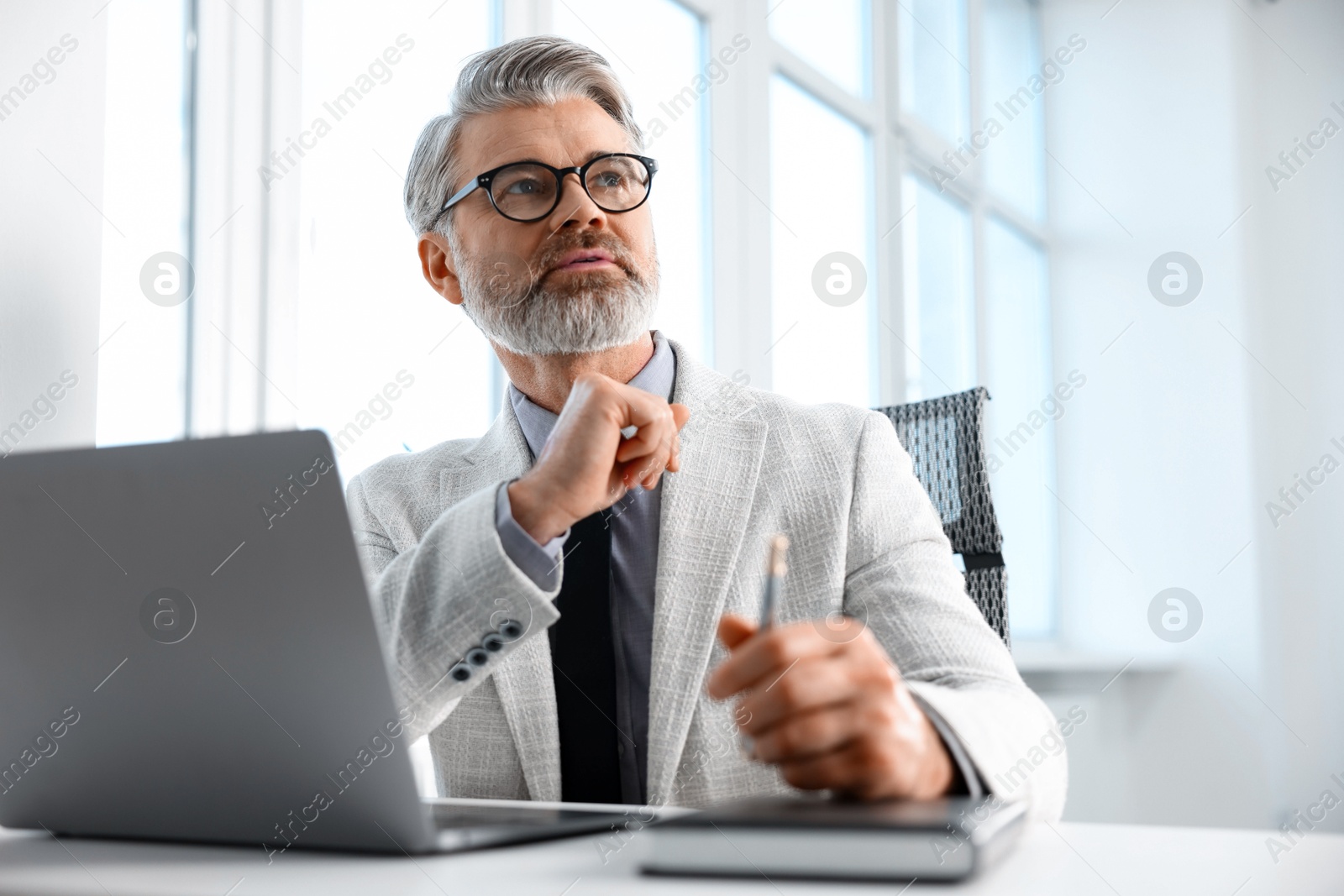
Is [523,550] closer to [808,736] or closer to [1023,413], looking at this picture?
[808,736]

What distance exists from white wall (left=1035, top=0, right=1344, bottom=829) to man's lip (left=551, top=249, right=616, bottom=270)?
11.0 ft

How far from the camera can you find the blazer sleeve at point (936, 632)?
0.81 m

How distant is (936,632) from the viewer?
1100mm

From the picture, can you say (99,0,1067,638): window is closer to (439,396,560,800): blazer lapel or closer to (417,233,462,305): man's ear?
(417,233,462,305): man's ear

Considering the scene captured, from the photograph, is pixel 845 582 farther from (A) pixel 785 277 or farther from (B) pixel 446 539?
(A) pixel 785 277

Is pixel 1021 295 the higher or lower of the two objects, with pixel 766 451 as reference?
higher

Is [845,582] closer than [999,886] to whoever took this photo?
No

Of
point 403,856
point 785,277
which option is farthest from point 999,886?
point 785,277

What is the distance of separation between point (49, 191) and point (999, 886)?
1257 mm

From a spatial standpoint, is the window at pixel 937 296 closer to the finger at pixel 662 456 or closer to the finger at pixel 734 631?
the finger at pixel 662 456

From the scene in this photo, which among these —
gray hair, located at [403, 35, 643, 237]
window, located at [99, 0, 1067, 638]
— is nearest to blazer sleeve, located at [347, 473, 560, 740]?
window, located at [99, 0, 1067, 638]

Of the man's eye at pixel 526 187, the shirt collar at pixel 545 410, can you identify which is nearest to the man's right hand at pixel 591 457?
the shirt collar at pixel 545 410

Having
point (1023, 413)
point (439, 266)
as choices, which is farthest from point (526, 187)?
point (1023, 413)

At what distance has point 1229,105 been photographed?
4.22 m
